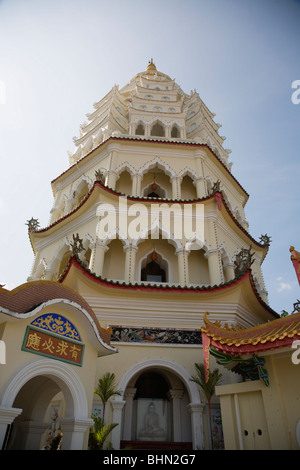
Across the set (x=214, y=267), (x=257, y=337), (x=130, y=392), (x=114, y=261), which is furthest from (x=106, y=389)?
(x=214, y=267)

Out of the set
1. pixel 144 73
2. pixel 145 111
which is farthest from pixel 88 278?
pixel 144 73

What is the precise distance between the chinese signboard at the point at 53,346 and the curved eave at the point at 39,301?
14.8 inches

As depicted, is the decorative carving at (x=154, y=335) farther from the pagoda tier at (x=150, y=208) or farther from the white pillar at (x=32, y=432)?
the white pillar at (x=32, y=432)

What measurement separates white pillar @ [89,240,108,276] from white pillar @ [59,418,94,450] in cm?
565

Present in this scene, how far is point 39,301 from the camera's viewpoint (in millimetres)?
6188

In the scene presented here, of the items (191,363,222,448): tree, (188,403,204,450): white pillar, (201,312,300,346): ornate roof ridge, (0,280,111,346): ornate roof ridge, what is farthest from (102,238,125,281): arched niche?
(201,312,300,346): ornate roof ridge

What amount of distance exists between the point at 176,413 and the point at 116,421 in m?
2.46

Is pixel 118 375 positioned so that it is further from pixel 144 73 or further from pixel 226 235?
pixel 144 73

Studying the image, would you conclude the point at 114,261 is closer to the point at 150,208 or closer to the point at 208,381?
the point at 150,208

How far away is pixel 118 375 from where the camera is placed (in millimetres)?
9438

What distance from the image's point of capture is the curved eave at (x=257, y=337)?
604 cm

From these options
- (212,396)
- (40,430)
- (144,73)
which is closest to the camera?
(40,430)

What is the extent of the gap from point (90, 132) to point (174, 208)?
Result: 28.9 ft

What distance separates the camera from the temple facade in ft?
32.3
